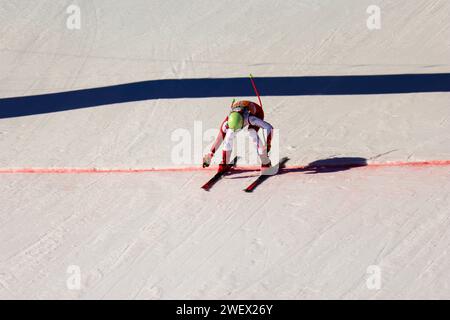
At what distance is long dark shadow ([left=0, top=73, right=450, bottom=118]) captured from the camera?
429 inches

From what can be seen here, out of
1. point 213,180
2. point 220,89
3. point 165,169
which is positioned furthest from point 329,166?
point 220,89

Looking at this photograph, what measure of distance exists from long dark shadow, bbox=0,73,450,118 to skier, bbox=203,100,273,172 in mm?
2260

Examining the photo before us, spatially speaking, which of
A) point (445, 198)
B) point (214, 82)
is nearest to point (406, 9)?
point (214, 82)

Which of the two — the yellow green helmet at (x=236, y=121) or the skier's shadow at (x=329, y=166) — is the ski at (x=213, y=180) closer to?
the skier's shadow at (x=329, y=166)

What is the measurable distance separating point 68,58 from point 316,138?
15.2 feet

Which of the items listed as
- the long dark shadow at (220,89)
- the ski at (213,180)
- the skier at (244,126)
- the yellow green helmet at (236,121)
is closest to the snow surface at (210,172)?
the ski at (213,180)

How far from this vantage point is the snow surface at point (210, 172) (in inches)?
289

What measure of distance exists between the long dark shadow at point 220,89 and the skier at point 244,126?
2.26 m

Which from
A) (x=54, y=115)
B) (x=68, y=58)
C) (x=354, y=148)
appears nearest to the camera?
(x=354, y=148)

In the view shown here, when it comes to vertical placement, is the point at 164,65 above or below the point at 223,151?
above

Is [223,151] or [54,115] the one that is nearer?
[223,151]

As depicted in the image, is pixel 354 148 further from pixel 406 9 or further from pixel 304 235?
pixel 406 9

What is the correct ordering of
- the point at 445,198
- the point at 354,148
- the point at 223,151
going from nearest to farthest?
the point at 445,198 → the point at 223,151 → the point at 354,148

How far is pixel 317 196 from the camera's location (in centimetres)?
841
